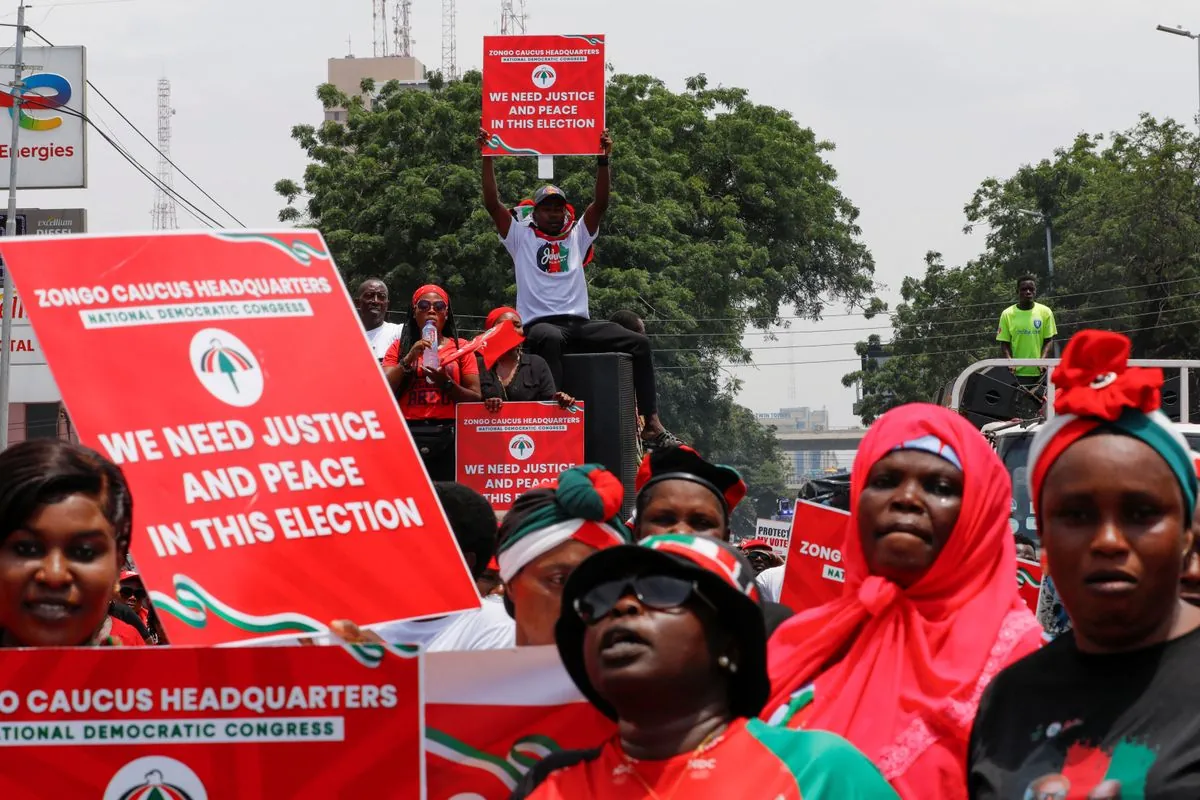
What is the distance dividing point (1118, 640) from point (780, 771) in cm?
52

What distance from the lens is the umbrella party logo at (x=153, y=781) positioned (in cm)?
282

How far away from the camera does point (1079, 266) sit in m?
39.4

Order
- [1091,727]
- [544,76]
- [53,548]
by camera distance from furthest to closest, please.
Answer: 1. [544,76]
2. [53,548]
3. [1091,727]

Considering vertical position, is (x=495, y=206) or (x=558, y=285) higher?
(x=495, y=206)

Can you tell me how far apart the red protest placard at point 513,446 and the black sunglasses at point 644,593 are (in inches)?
241

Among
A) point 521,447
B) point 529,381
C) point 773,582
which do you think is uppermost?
point 529,381

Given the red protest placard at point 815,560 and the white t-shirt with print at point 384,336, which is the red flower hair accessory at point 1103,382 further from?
the white t-shirt with print at point 384,336

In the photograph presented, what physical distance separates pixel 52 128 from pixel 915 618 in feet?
125

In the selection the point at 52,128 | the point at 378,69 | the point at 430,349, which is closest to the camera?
the point at 430,349

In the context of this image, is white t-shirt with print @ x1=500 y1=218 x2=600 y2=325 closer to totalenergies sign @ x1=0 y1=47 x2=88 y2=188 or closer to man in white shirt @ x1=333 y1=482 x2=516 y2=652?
man in white shirt @ x1=333 y1=482 x2=516 y2=652

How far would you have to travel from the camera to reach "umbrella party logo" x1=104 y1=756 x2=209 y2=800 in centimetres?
282

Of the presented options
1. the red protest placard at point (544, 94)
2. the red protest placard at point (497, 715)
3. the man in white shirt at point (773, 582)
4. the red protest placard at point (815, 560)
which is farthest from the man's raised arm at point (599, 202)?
the red protest placard at point (497, 715)

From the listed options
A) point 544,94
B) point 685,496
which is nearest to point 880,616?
point 685,496

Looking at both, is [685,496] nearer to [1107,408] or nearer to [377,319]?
[1107,408]
